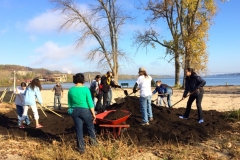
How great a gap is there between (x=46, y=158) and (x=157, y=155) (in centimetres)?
190

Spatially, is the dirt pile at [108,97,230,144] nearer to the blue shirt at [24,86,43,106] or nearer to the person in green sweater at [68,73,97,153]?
the person in green sweater at [68,73,97,153]

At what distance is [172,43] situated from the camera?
2631cm

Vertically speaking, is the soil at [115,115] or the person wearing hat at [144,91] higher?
the person wearing hat at [144,91]

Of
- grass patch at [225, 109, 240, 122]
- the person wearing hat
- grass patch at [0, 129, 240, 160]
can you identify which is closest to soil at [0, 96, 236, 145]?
grass patch at [225, 109, 240, 122]

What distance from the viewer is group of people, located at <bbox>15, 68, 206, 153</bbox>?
4.79 m

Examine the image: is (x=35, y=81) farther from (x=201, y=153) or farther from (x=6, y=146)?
(x=201, y=153)

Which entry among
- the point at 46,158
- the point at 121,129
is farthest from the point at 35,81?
the point at 46,158

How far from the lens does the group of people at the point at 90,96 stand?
479cm

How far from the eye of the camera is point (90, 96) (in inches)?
190

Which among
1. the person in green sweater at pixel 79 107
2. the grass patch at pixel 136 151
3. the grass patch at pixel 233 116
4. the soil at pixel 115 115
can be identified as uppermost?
the person in green sweater at pixel 79 107

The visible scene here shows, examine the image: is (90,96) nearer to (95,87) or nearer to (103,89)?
(103,89)

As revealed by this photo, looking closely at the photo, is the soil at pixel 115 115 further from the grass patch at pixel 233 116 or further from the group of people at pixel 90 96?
the grass patch at pixel 233 116

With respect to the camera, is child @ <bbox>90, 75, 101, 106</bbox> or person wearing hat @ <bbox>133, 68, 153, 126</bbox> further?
child @ <bbox>90, 75, 101, 106</bbox>

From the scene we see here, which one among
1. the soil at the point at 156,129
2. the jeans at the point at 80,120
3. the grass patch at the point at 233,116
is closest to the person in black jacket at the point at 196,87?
the soil at the point at 156,129
